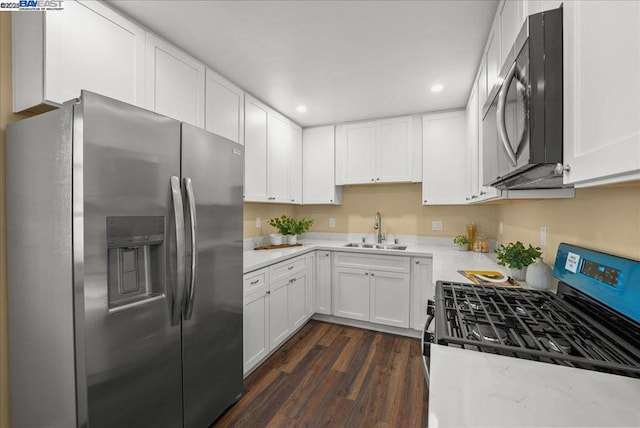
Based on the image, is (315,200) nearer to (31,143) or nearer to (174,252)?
(174,252)

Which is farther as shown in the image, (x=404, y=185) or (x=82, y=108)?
(x=404, y=185)

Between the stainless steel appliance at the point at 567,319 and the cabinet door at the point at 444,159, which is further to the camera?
the cabinet door at the point at 444,159

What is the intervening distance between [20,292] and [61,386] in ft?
1.63

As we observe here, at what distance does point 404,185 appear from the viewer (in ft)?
11.8

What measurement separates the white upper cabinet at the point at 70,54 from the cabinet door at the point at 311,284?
2.22 m

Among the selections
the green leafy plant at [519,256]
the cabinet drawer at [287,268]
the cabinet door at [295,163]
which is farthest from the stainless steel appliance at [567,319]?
the cabinet door at [295,163]

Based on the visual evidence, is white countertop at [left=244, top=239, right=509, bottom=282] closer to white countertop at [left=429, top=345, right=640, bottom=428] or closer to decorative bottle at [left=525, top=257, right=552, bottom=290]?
decorative bottle at [left=525, top=257, right=552, bottom=290]

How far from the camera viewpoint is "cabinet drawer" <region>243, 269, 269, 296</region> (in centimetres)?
209

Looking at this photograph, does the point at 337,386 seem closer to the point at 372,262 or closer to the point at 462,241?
the point at 372,262

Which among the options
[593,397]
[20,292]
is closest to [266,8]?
[20,292]

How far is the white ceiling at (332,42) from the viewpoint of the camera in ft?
5.15

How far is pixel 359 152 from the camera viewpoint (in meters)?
3.49

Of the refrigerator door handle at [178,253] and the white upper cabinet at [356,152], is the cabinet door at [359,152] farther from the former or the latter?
the refrigerator door handle at [178,253]

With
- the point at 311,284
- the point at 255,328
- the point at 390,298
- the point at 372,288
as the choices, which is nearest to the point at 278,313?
the point at 255,328
